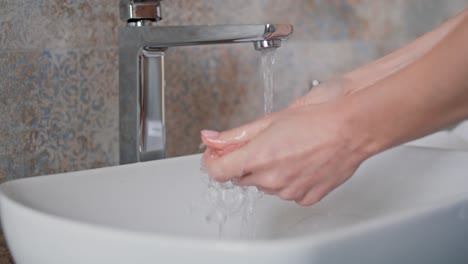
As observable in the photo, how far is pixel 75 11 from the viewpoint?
0.87m

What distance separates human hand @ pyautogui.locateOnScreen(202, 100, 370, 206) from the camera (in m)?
0.49

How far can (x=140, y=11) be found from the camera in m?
0.75

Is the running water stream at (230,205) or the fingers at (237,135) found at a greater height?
the fingers at (237,135)

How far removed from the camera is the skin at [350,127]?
46 cm

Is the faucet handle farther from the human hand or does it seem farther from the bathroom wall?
the human hand

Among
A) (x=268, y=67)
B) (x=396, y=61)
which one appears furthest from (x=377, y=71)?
(x=268, y=67)

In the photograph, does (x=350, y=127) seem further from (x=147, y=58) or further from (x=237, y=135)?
(x=147, y=58)

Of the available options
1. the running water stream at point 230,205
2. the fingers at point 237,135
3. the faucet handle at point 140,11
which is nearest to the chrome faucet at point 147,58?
the faucet handle at point 140,11

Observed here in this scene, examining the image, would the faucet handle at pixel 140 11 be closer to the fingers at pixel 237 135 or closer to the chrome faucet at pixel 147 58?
the chrome faucet at pixel 147 58

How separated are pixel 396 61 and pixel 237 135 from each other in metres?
0.27

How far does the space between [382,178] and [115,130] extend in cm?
38

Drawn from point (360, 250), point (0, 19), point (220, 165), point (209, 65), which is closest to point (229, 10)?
point (209, 65)

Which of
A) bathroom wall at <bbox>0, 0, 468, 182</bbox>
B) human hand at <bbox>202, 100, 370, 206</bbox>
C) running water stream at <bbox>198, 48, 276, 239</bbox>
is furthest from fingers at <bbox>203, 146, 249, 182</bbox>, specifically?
bathroom wall at <bbox>0, 0, 468, 182</bbox>

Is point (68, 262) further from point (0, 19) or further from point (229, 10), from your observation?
point (229, 10)
